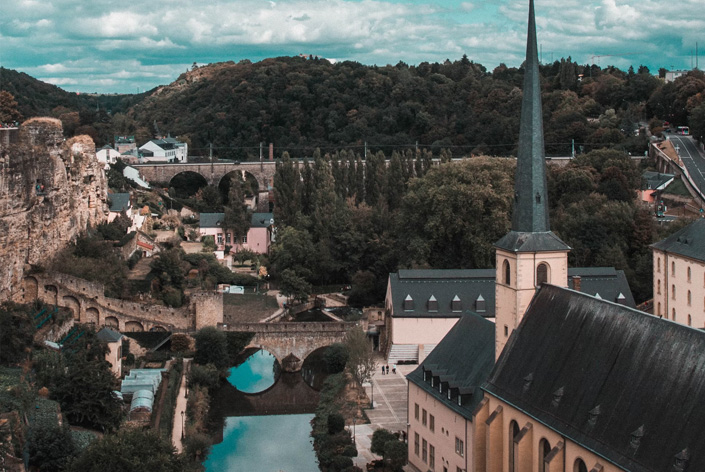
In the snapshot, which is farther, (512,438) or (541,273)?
(541,273)

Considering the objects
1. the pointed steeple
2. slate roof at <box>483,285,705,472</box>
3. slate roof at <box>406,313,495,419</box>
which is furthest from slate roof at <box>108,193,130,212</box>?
slate roof at <box>483,285,705,472</box>

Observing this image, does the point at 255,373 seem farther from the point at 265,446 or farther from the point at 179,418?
the point at 179,418

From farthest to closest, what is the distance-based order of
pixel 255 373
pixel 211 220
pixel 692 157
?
pixel 692 157, pixel 211 220, pixel 255 373

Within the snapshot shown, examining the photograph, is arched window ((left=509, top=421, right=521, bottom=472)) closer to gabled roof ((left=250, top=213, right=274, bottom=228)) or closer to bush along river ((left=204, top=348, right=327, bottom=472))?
bush along river ((left=204, top=348, right=327, bottom=472))

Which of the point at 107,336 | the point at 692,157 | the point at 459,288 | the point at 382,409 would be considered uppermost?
the point at 692,157

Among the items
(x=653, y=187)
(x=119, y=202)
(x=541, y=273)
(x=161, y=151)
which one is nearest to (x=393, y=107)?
(x=161, y=151)

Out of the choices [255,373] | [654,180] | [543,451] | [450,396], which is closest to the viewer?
[543,451]

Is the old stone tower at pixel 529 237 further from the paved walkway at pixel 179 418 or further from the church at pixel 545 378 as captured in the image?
the paved walkway at pixel 179 418
